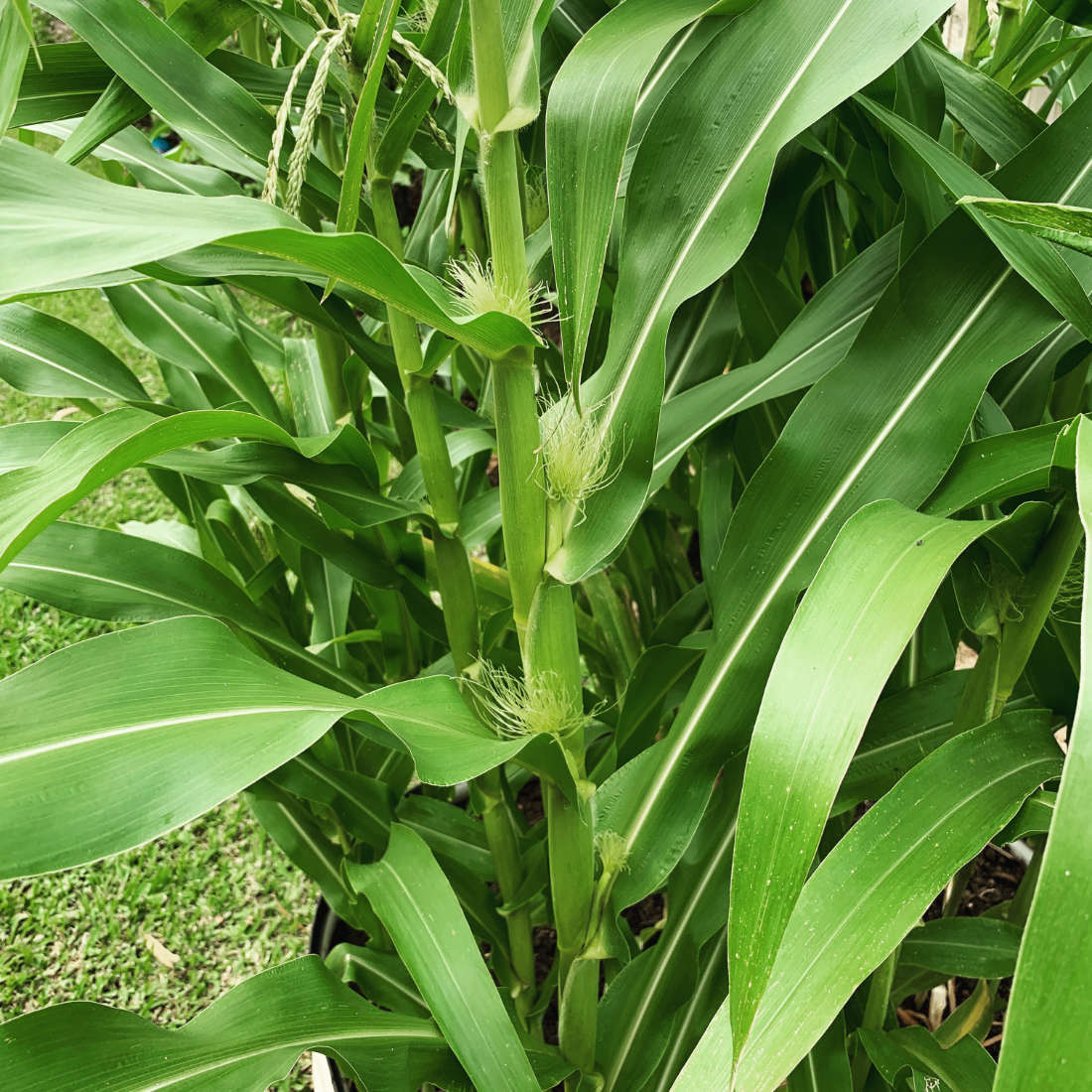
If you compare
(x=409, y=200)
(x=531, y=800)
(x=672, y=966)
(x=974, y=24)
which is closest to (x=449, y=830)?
(x=672, y=966)

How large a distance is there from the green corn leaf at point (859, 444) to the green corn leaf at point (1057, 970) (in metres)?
0.23

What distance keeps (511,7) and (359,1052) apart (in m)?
0.49

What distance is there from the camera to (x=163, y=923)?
1.04 meters

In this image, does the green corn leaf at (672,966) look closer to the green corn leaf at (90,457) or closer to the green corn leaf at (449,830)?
the green corn leaf at (449,830)

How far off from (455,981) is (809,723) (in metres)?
0.23

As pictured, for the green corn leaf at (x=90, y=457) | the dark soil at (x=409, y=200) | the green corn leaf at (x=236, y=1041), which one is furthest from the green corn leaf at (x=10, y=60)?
the dark soil at (x=409, y=200)

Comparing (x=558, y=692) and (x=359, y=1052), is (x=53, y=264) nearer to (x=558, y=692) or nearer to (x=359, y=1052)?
(x=558, y=692)

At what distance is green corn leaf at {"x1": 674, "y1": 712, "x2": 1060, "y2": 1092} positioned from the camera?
296mm

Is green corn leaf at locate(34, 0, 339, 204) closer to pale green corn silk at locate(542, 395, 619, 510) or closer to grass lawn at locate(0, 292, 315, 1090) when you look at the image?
pale green corn silk at locate(542, 395, 619, 510)

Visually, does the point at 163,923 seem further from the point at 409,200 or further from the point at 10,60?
the point at 409,200

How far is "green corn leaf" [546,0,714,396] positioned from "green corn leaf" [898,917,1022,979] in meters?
0.43

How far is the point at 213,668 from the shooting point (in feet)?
1.15

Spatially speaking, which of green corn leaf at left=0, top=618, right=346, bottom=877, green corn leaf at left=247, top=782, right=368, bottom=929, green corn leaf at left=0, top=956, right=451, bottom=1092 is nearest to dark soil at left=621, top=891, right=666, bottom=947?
green corn leaf at left=247, top=782, right=368, bottom=929

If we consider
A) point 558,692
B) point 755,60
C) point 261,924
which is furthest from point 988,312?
point 261,924
